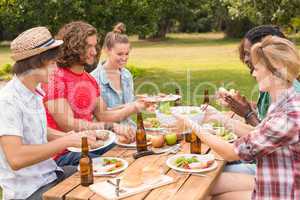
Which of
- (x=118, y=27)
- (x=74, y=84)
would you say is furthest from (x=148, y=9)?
(x=74, y=84)

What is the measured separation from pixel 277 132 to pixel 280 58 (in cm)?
41

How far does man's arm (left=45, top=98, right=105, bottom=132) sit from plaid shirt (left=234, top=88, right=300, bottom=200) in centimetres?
160

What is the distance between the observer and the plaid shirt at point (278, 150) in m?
2.29

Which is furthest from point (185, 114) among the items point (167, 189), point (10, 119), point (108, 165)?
point (10, 119)

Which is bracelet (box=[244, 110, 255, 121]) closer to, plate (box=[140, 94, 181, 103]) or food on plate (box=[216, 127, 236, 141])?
food on plate (box=[216, 127, 236, 141])

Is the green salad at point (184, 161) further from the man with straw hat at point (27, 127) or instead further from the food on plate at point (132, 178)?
the man with straw hat at point (27, 127)

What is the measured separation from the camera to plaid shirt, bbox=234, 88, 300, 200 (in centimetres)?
229

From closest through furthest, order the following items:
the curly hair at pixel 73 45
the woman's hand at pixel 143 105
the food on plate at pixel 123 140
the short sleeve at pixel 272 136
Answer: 1. the short sleeve at pixel 272 136
2. the food on plate at pixel 123 140
3. the curly hair at pixel 73 45
4. the woman's hand at pixel 143 105

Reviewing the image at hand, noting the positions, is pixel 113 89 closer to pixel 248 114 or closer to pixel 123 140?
pixel 123 140

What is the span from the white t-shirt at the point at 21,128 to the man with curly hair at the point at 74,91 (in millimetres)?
556

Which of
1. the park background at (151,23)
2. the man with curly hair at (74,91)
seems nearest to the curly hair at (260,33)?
→ the man with curly hair at (74,91)

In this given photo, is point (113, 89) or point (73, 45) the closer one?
point (73, 45)

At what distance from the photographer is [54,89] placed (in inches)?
142

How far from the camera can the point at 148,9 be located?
12.6m
